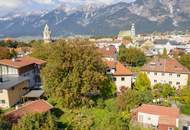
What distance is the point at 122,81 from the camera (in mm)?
48812

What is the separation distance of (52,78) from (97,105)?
6565 millimetres

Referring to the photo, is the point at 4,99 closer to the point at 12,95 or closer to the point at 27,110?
the point at 12,95

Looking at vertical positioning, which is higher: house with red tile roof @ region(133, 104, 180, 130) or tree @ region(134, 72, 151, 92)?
tree @ region(134, 72, 151, 92)

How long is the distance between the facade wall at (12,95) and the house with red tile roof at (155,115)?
1621 centimetres

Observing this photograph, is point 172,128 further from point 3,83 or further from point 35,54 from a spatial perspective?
point 35,54

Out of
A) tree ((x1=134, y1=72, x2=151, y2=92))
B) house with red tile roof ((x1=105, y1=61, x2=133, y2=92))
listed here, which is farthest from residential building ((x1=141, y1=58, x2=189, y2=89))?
house with red tile roof ((x1=105, y1=61, x2=133, y2=92))

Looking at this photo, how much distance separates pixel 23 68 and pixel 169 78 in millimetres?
23399

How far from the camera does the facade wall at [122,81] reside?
159 feet

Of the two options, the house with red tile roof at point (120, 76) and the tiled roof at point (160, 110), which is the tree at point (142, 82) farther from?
the tiled roof at point (160, 110)

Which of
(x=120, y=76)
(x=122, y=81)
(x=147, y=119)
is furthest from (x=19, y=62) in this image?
(x=147, y=119)

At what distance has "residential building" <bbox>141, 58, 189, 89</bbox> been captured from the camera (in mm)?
50344

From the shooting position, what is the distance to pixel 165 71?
51.0 metres

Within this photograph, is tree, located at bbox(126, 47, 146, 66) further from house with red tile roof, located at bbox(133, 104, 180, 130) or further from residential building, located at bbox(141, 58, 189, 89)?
house with red tile roof, located at bbox(133, 104, 180, 130)

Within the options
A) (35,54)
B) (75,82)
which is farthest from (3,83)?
(35,54)
